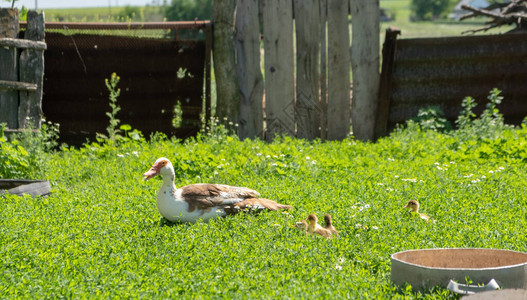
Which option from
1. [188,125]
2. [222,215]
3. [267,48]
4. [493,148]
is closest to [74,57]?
[188,125]

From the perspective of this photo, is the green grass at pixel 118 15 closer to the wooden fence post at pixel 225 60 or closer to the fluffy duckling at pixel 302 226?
the wooden fence post at pixel 225 60

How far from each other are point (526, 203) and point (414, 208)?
4.98 ft

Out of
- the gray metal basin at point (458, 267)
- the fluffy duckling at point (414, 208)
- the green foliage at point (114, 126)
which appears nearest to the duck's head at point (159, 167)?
the fluffy duckling at point (414, 208)

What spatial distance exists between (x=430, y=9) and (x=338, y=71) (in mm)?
97573

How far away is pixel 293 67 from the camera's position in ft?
39.9

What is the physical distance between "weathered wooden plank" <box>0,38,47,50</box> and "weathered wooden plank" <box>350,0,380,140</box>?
5.16 m

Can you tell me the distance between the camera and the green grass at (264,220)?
5383 millimetres

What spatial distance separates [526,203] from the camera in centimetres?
797

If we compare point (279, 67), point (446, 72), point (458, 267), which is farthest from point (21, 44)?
point (458, 267)

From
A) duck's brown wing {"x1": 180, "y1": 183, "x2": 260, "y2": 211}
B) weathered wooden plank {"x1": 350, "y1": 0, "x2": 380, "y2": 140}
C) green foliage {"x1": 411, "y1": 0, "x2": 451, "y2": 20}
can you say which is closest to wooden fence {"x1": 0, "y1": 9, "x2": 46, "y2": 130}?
duck's brown wing {"x1": 180, "y1": 183, "x2": 260, "y2": 211}

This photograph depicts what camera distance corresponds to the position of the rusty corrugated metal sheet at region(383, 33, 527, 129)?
1255 cm

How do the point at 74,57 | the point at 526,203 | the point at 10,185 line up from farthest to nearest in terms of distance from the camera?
the point at 74,57 → the point at 10,185 → the point at 526,203

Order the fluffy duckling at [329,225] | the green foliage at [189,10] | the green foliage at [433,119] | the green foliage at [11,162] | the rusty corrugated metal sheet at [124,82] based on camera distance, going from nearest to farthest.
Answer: the fluffy duckling at [329,225]
the green foliage at [11,162]
the rusty corrugated metal sheet at [124,82]
the green foliage at [433,119]
the green foliage at [189,10]

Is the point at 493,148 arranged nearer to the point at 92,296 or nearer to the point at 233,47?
the point at 233,47
